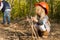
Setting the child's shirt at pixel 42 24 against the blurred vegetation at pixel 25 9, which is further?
the blurred vegetation at pixel 25 9

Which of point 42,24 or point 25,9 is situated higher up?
point 42,24

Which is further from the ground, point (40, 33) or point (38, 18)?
point (38, 18)

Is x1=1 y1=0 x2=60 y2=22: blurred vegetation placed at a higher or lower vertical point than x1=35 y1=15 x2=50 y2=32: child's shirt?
lower

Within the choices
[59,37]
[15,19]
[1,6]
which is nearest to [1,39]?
[59,37]

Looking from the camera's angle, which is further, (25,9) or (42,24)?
(25,9)

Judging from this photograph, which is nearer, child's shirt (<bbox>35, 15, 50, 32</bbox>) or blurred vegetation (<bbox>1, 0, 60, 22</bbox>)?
Answer: child's shirt (<bbox>35, 15, 50, 32</bbox>)

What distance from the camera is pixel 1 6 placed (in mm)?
6445

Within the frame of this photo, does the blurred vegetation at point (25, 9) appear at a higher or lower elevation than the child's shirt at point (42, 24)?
lower

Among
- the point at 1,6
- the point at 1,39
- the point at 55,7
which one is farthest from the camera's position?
the point at 55,7

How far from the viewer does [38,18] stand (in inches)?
188

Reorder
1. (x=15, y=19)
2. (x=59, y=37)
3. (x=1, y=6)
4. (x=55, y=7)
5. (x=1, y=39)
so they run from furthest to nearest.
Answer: (x=55, y=7), (x=15, y=19), (x=1, y=6), (x=59, y=37), (x=1, y=39)

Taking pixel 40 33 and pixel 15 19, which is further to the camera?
pixel 15 19

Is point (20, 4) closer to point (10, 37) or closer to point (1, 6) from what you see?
point (1, 6)

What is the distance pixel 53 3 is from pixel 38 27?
287 centimetres
